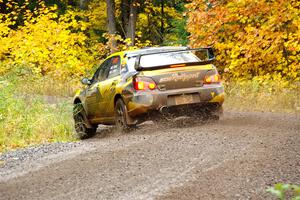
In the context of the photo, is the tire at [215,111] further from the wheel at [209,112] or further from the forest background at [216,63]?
the forest background at [216,63]

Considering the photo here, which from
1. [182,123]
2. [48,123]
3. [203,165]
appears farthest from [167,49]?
[203,165]

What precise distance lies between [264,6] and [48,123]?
7743 mm

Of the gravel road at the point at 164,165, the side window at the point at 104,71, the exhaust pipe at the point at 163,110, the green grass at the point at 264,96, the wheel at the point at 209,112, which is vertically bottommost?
the green grass at the point at 264,96

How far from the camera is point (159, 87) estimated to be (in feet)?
35.0

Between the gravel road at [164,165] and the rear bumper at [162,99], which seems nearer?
the gravel road at [164,165]

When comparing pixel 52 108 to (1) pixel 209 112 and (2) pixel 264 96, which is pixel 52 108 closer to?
(1) pixel 209 112

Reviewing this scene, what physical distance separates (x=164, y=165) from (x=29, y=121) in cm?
604

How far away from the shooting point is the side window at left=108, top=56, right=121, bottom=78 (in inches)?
460

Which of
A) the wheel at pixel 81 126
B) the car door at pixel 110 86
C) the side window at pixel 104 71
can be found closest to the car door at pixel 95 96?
the side window at pixel 104 71

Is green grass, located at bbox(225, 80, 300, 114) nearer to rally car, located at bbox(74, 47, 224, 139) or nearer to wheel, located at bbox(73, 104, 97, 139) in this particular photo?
rally car, located at bbox(74, 47, 224, 139)

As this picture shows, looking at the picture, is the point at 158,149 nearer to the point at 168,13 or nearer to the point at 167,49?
the point at 167,49

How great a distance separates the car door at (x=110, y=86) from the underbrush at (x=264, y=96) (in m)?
5.23

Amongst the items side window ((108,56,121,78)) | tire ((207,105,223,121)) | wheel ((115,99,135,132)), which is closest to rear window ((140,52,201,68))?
side window ((108,56,121,78))

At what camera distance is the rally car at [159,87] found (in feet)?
34.9
